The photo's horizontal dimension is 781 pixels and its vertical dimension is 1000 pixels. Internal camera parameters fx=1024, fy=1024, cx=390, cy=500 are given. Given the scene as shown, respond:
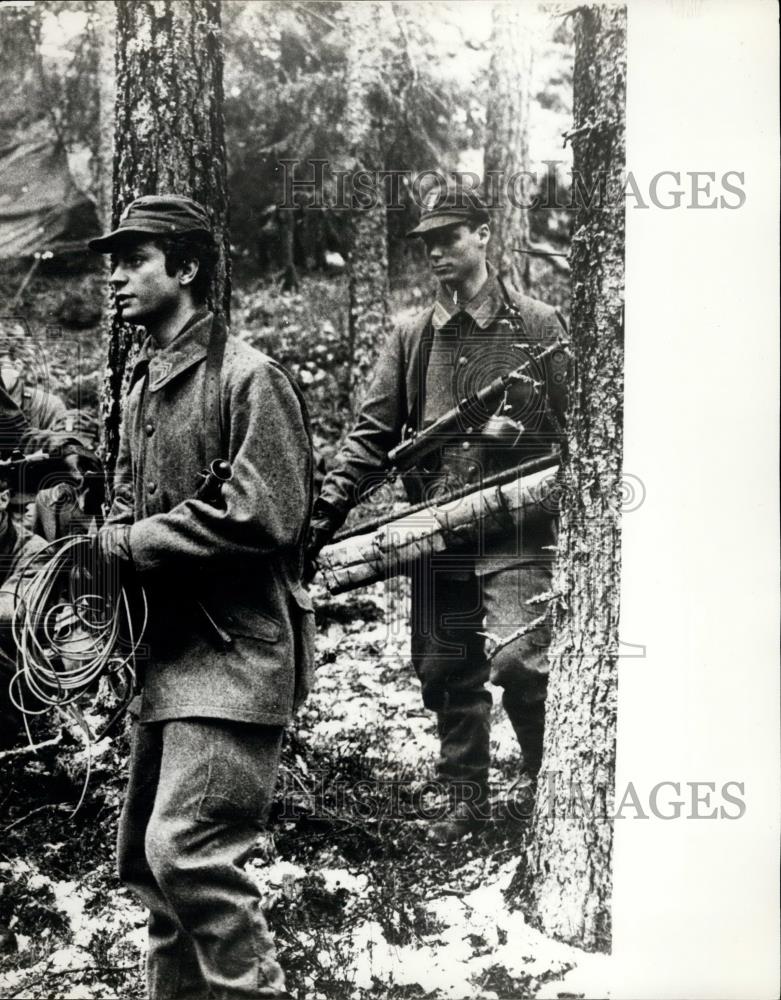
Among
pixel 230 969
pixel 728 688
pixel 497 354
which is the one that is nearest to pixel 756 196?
pixel 497 354

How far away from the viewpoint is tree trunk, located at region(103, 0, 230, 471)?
147 inches

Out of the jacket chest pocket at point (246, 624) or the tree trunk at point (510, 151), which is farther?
the tree trunk at point (510, 151)

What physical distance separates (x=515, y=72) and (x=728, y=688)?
2.39 meters

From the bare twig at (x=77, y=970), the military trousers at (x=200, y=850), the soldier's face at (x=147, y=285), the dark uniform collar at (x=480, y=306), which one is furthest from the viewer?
the dark uniform collar at (x=480, y=306)

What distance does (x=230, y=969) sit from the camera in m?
3.27

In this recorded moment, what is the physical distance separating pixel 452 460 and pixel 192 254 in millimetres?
1156

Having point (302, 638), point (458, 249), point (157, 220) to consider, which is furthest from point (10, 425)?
point (458, 249)

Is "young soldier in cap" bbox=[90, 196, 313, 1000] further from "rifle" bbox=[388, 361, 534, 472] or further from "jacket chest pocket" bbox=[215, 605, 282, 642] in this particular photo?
"rifle" bbox=[388, 361, 534, 472]

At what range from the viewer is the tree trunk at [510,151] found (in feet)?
12.2

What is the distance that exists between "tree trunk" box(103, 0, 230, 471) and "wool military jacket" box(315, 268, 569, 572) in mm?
732

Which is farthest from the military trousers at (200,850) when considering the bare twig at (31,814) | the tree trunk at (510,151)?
the tree trunk at (510,151)

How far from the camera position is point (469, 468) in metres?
3.71

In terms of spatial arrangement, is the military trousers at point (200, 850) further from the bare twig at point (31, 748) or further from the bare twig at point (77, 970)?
the bare twig at point (31, 748)

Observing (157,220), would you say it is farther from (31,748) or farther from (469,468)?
(31,748)
